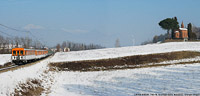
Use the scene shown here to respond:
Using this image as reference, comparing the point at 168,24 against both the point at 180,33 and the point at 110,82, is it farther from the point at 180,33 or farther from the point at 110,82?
the point at 110,82

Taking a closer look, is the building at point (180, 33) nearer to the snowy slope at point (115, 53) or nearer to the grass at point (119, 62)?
the snowy slope at point (115, 53)

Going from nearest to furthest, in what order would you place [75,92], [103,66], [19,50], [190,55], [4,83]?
[4,83]
[75,92]
[19,50]
[103,66]
[190,55]

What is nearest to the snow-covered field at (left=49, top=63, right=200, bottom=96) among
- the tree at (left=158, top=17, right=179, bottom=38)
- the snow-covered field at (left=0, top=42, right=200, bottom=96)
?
the snow-covered field at (left=0, top=42, right=200, bottom=96)

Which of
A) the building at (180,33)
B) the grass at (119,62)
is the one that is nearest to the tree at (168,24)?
the building at (180,33)

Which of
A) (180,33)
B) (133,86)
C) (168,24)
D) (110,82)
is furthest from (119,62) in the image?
(180,33)

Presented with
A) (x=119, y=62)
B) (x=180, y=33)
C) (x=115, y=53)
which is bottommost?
(x=119, y=62)

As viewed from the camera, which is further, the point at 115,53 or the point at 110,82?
the point at 115,53

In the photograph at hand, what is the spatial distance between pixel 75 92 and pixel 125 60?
1150 inches

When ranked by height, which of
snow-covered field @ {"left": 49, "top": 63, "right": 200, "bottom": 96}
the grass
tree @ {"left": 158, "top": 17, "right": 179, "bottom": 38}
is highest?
tree @ {"left": 158, "top": 17, "right": 179, "bottom": 38}

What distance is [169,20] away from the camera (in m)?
106

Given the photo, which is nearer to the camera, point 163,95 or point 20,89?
point 163,95

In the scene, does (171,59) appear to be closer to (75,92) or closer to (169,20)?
(75,92)

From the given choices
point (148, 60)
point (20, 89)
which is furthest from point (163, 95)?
point (148, 60)

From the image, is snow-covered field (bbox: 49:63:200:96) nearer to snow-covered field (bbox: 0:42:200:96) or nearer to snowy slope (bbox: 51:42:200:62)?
snow-covered field (bbox: 0:42:200:96)
